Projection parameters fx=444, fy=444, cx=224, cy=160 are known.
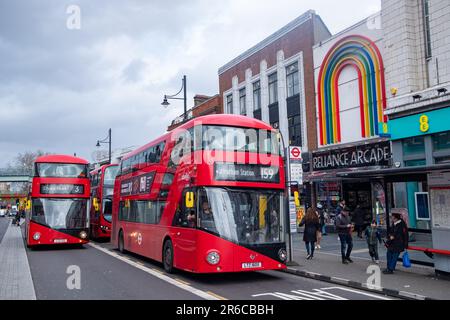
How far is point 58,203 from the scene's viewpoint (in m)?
18.8

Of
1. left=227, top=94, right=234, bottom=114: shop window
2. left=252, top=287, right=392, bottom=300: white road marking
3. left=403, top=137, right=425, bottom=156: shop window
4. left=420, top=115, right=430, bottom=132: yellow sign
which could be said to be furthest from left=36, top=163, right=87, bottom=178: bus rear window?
left=227, top=94, right=234, bottom=114: shop window

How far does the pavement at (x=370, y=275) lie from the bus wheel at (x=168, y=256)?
3367mm

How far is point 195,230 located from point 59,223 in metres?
10.3

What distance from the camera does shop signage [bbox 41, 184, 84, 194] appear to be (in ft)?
61.4

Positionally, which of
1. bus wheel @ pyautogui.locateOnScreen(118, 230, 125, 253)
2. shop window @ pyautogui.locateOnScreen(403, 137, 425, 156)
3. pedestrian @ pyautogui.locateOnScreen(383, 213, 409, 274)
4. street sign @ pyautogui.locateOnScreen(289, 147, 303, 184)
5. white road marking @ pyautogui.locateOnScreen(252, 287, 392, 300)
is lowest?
white road marking @ pyautogui.locateOnScreen(252, 287, 392, 300)

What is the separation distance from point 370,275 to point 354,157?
11269mm

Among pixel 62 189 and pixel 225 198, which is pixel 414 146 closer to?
pixel 225 198

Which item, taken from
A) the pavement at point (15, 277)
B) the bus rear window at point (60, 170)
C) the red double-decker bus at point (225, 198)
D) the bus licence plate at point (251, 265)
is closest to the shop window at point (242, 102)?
the bus rear window at point (60, 170)

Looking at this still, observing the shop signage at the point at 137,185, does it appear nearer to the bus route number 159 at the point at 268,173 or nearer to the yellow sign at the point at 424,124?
the bus route number 159 at the point at 268,173

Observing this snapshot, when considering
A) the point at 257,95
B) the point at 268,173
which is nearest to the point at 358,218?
the point at 268,173

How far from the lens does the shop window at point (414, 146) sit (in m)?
17.6

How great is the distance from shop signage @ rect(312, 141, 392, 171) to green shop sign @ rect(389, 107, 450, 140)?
5.17ft

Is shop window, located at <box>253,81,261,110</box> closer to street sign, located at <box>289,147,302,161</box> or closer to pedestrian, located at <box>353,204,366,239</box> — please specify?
pedestrian, located at <box>353,204,366,239</box>
